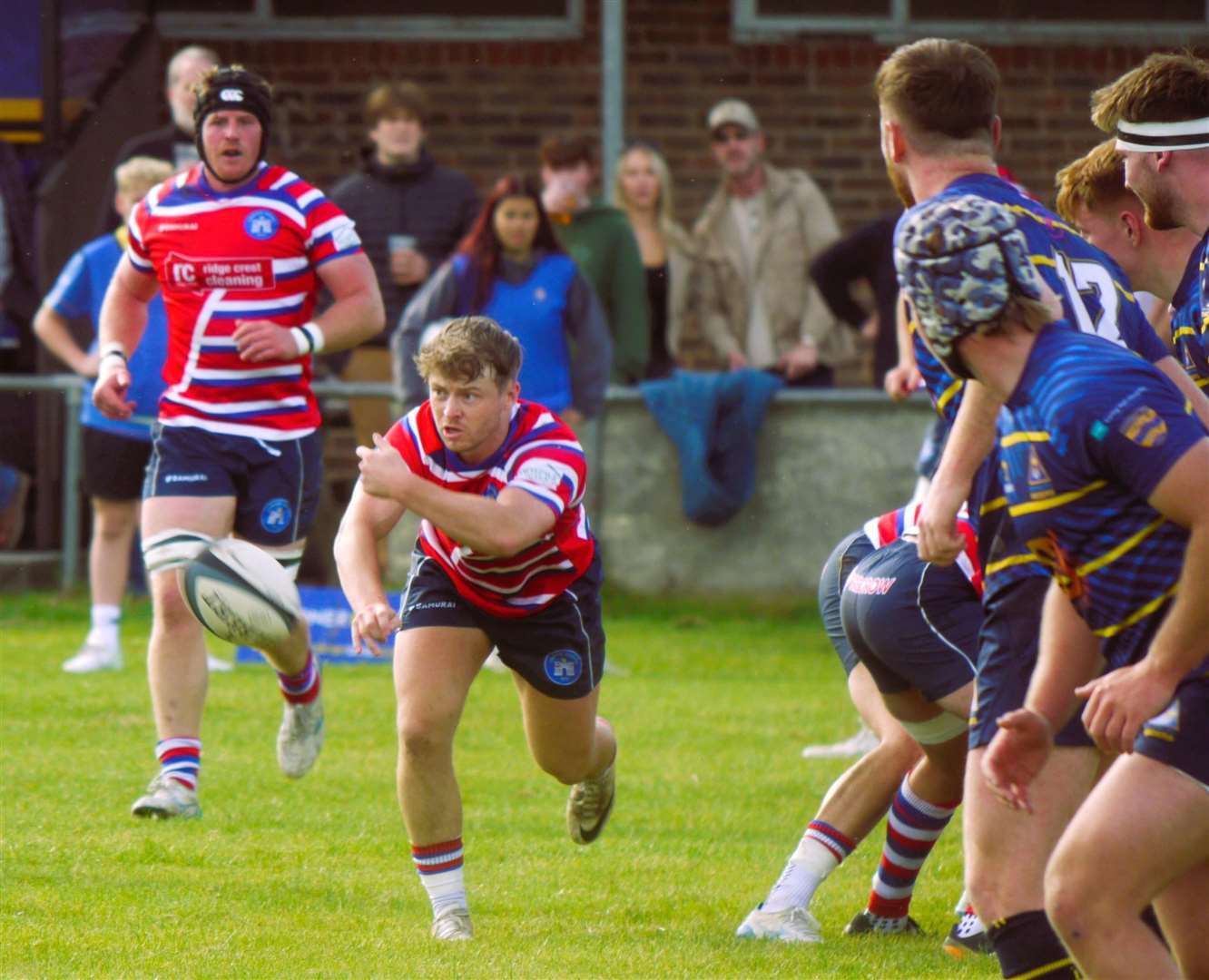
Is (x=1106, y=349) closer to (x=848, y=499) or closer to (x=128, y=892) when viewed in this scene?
(x=128, y=892)

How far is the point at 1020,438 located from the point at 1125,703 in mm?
520

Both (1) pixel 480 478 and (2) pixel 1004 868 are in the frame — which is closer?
(2) pixel 1004 868

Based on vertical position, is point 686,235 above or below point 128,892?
above

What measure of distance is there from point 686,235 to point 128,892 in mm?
7499

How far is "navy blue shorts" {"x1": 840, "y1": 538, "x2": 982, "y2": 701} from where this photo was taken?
17.2ft

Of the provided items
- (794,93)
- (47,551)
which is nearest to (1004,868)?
(47,551)

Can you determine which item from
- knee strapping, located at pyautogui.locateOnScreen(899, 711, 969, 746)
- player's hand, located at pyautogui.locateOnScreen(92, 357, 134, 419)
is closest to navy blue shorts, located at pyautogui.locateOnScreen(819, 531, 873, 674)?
knee strapping, located at pyautogui.locateOnScreen(899, 711, 969, 746)

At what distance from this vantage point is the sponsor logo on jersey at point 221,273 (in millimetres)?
7453

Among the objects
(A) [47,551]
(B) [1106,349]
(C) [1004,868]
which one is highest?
(B) [1106,349]

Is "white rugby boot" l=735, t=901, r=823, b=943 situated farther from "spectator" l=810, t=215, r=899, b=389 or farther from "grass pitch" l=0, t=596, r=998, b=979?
"spectator" l=810, t=215, r=899, b=389

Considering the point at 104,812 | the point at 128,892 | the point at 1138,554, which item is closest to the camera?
the point at 1138,554

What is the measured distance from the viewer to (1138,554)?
12.7ft

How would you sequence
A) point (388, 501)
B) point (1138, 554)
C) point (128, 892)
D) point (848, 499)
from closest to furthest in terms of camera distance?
1. point (1138, 554)
2. point (388, 501)
3. point (128, 892)
4. point (848, 499)

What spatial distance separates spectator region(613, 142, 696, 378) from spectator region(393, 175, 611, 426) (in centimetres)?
121
